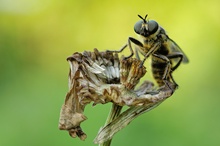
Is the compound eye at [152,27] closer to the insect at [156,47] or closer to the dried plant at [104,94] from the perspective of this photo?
the insect at [156,47]

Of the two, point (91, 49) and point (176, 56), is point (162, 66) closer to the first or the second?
point (176, 56)

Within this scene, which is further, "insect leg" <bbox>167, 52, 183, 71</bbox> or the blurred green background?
the blurred green background

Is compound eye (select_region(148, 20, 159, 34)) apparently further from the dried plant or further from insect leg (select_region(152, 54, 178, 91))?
the dried plant

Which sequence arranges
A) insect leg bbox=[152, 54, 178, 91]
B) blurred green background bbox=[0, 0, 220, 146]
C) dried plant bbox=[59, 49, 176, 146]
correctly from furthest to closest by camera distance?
1. blurred green background bbox=[0, 0, 220, 146]
2. insect leg bbox=[152, 54, 178, 91]
3. dried plant bbox=[59, 49, 176, 146]

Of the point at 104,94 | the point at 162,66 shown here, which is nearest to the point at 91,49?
the point at 162,66

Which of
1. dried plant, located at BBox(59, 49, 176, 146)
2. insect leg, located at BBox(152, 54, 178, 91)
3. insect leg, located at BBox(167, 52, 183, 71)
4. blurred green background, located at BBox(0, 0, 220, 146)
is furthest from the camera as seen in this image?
blurred green background, located at BBox(0, 0, 220, 146)

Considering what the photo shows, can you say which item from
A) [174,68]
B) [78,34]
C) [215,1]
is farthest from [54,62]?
[174,68]

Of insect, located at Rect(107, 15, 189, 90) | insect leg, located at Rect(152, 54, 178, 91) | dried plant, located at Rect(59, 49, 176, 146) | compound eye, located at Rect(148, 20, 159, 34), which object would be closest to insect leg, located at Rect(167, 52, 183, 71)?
insect, located at Rect(107, 15, 189, 90)
